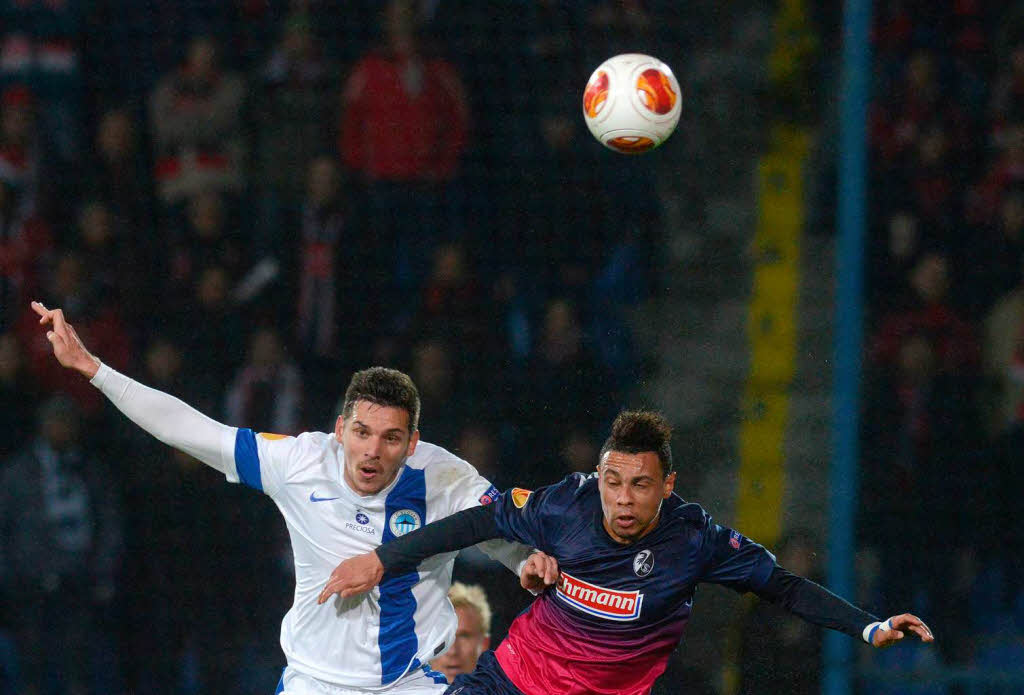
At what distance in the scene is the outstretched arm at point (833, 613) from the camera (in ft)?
12.2

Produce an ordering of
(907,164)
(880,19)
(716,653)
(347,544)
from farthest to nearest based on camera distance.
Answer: (880,19)
(907,164)
(716,653)
(347,544)

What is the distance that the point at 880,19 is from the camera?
23.3 ft

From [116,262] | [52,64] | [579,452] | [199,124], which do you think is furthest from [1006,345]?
→ [52,64]

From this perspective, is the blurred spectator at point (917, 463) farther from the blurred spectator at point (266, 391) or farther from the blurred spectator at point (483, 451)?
the blurred spectator at point (266, 391)

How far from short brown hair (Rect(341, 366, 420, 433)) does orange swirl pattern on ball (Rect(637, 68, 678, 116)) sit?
4.64ft

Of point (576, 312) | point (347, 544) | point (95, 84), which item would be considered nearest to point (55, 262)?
point (95, 84)

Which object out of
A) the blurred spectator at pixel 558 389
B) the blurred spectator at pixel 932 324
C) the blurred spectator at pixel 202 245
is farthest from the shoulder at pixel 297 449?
the blurred spectator at pixel 932 324

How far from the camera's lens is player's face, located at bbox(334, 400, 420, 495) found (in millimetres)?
4020

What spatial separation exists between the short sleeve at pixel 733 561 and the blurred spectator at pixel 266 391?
267cm

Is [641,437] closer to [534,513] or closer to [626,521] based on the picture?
[626,521]

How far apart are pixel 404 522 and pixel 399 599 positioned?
23 centimetres

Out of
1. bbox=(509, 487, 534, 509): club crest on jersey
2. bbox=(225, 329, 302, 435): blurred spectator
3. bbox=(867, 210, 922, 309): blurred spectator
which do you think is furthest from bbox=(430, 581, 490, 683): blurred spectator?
bbox=(867, 210, 922, 309): blurred spectator

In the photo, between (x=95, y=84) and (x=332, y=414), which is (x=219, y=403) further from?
(x=95, y=84)

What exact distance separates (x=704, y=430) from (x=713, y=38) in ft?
6.75
